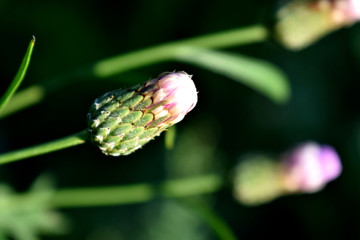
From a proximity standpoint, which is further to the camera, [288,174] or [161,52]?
[288,174]

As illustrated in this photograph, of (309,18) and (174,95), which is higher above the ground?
(309,18)

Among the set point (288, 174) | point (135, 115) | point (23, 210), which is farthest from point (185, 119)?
point (135, 115)

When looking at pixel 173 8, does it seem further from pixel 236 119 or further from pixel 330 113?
pixel 330 113

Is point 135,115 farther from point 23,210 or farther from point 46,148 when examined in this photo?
point 23,210

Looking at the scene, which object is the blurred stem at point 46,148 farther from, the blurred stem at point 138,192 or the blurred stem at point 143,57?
the blurred stem at point 138,192

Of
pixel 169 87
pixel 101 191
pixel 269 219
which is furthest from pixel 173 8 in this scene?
pixel 169 87

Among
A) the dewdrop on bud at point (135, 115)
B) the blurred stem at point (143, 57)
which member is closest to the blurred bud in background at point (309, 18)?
the blurred stem at point (143, 57)
